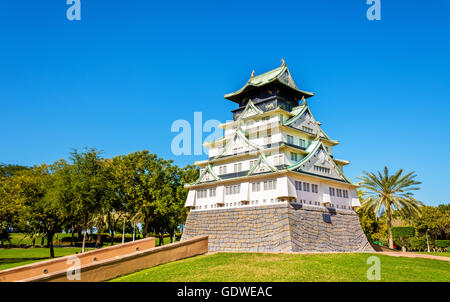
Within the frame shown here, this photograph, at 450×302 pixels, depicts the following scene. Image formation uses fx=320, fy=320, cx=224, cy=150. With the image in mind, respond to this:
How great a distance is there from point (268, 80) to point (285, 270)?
27.8m

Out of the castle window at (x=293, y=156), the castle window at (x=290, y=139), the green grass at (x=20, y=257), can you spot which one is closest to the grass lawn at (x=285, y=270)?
the castle window at (x=293, y=156)

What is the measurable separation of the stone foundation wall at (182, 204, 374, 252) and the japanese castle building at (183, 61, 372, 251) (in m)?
0.09

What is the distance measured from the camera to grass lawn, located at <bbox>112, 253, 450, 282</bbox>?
59.7 feet

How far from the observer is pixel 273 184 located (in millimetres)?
33750

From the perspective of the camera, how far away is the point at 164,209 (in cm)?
4906

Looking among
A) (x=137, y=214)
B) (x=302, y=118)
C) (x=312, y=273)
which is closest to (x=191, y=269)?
(x=312, y=273)

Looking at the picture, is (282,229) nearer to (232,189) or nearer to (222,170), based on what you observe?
(232,189)

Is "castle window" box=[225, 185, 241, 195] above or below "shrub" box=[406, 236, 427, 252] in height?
above

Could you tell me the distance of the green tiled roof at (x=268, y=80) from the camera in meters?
42.2

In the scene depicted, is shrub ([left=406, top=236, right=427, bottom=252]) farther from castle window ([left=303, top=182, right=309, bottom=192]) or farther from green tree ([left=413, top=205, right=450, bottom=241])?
castle window ([left=303, top=182, right=309, bottom=192])

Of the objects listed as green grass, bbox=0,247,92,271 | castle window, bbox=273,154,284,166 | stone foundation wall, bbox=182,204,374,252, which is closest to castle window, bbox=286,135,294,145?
castle window, bbox=273,154,284,166
